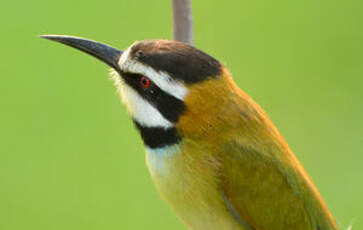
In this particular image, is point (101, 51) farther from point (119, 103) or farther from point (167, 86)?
point (119, 103)

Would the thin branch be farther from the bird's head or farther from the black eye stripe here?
the black eye stripe

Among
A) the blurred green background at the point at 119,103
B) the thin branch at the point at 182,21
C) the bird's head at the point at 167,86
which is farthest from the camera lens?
the blurred green background at the point at 119,103

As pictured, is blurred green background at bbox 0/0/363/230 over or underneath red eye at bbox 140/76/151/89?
underneath

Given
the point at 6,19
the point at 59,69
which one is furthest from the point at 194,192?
the point at 6,19

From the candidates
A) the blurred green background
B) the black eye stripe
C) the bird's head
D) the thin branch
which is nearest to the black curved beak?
the bird's head

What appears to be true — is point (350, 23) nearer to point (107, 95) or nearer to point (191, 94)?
point (107, 95)

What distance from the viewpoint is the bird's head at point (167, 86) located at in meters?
4.01

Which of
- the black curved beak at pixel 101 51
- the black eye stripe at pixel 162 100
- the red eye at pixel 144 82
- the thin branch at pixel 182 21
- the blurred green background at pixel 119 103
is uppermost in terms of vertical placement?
the thin branch at pixel 182 21

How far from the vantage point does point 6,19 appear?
25.4 ft

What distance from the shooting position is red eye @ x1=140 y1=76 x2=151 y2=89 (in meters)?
4.06

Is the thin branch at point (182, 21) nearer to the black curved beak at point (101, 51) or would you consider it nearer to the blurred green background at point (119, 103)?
the black curved beak at point (101, 51)

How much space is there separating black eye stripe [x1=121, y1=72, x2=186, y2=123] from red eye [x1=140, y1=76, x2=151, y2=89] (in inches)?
0.5

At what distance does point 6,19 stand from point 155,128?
3957mm

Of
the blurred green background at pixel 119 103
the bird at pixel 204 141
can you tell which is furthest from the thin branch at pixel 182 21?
the blurred green background at pixel 119 103
